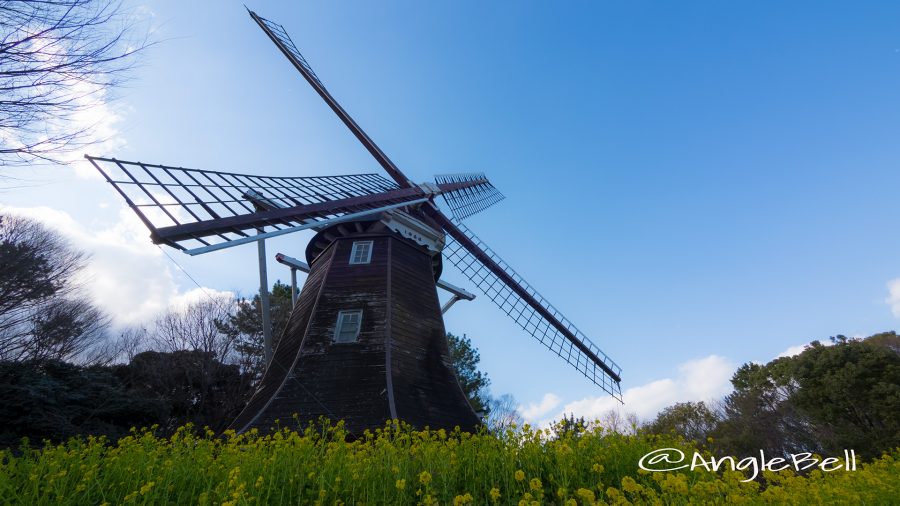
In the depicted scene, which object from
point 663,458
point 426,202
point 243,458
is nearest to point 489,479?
point 663,458

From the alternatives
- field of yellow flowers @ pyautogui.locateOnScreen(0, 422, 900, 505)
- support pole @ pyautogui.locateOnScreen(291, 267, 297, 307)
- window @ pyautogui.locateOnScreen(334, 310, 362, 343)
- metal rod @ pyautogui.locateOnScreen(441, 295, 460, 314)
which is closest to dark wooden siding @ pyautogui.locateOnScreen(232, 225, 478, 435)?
window @ pyautogui.locateOnScreen(334, 310, 362, 343)

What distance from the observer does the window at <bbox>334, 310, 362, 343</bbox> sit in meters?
11.4

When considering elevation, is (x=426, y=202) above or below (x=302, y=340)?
above

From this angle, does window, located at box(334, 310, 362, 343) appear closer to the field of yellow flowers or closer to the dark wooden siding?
the dark wooden siding

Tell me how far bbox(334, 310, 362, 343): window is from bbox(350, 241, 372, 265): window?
1.85m

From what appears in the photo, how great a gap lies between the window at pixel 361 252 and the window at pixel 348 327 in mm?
1851

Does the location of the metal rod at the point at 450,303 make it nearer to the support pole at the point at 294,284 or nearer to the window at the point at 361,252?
the window at the point at 361,252

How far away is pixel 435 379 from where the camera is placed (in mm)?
11680

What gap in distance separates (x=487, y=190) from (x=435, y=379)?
15.6 metres

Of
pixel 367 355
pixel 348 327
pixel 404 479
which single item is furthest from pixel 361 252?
pixel 404 479

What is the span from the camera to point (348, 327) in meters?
11.6

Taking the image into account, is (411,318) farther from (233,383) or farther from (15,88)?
(233,383)

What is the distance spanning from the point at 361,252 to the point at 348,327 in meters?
2.68

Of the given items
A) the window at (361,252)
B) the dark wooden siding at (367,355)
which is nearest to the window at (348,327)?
the dark wooden siding at (367,355)
